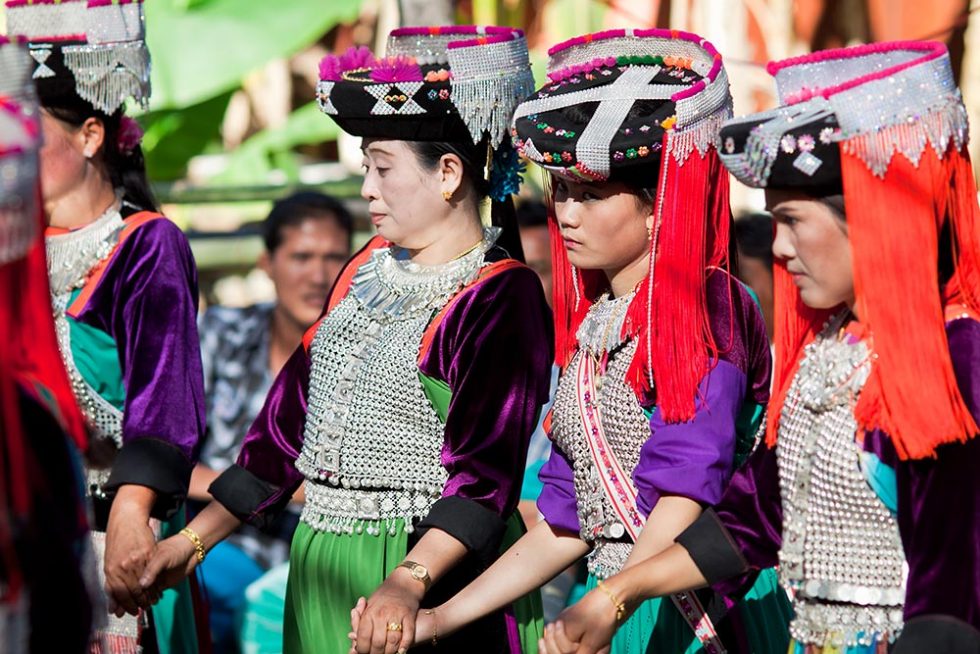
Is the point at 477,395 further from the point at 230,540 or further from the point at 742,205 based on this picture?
the point at 742,205

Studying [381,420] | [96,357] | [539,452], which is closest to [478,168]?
[381,420]

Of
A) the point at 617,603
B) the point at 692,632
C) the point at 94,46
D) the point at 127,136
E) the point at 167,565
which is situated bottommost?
the point at 692,632

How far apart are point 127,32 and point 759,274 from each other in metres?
2.47

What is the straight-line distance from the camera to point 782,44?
871 centimetres

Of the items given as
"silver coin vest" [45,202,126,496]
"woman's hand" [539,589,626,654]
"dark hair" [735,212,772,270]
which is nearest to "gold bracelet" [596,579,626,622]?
"woman's hand" [539,589,626,654]

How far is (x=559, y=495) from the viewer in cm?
316

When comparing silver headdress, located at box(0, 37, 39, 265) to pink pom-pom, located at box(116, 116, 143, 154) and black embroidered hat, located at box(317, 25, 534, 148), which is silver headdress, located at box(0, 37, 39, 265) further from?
pink pom-pom, located at box(116, 116, 143, 154)

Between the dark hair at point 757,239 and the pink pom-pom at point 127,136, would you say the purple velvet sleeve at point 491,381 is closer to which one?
the pink pom-pom at point 127,136

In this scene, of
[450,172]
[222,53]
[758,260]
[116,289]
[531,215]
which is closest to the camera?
[450,172]

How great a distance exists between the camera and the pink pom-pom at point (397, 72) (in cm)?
333

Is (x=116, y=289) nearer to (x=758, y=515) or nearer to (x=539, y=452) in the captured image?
(x=758, y=515)

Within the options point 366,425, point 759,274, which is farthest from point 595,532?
point 759,274

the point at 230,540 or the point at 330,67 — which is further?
the point at 230,540

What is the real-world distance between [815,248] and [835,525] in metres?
0.45
